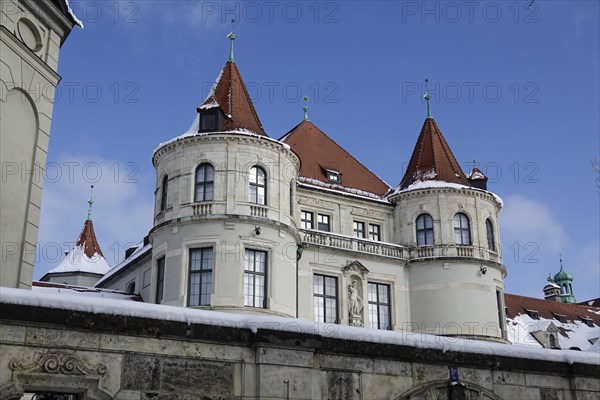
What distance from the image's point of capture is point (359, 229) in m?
38.8

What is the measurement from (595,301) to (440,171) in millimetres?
54937

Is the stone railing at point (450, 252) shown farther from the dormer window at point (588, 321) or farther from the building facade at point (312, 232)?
the dormer window at point (588, 321)

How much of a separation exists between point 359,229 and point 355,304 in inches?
205

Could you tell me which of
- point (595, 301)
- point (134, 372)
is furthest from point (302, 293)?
point (595, 301)

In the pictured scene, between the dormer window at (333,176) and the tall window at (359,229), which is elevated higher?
the dormer window at (333,176)

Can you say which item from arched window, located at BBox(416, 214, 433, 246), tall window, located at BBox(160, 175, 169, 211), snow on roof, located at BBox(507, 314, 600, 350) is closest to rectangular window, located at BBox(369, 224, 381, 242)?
arched window, located at BBox(416, 214, 433, 246)

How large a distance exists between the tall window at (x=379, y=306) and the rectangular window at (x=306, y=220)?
4.41 metres

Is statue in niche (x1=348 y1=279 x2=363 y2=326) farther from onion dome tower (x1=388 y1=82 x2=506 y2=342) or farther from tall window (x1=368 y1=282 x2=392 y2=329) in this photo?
onion dome tower (x1=388 y1=82 x2=506 y2=342)

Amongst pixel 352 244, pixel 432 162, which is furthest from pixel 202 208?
pixel 432 162

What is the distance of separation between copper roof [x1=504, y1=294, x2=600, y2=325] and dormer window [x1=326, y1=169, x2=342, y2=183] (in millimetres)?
27555

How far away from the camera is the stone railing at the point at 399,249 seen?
117 feet

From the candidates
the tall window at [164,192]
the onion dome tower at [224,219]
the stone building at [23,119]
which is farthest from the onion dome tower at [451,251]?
the stone building at [23,119]

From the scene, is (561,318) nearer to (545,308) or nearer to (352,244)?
(545,308)

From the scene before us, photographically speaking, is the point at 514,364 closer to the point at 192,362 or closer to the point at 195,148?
the point at 192,362
